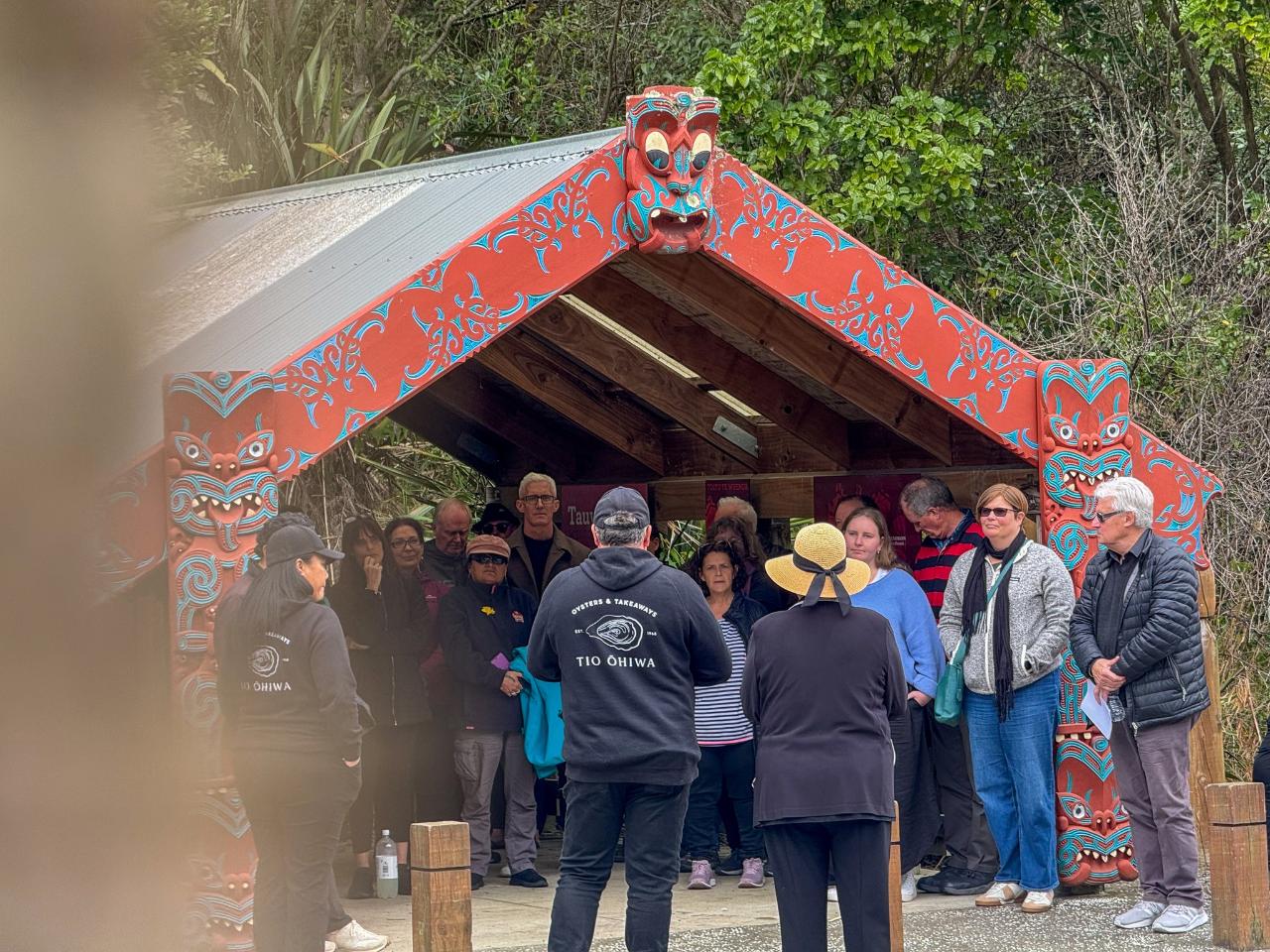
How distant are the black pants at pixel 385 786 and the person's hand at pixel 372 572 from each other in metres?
0.70

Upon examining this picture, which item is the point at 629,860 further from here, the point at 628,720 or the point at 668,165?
the point at 668,165

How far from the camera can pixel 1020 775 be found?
729 cm

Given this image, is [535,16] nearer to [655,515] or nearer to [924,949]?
[655,515]

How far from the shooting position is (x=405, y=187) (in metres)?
8.84

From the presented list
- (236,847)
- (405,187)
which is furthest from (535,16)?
(236,847)

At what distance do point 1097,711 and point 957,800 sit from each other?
3.31ft

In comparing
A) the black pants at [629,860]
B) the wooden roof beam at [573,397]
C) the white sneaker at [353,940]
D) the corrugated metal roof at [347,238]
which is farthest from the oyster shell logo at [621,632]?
the wooden roof beam at [573,397]

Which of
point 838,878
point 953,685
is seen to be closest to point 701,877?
point 953,685

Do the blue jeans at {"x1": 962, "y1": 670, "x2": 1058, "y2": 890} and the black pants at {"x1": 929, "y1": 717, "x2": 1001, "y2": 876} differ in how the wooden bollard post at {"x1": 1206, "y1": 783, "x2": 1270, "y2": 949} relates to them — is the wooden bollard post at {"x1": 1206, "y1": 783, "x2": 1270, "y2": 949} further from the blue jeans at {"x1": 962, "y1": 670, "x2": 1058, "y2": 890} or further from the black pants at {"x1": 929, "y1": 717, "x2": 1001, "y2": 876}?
the black pants at {"x1": 929, "y1": 717, "x2": 1001, "y2": 876}

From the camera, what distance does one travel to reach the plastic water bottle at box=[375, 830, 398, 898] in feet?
25.6

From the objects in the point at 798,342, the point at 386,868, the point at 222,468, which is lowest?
the point at 386,868

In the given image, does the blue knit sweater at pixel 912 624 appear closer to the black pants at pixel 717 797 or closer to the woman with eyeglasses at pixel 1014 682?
the woman with eyeglasses at pixel 1014 682

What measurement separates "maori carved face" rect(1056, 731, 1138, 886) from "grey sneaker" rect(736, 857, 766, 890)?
144 cm

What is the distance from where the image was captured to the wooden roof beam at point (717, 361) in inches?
358
